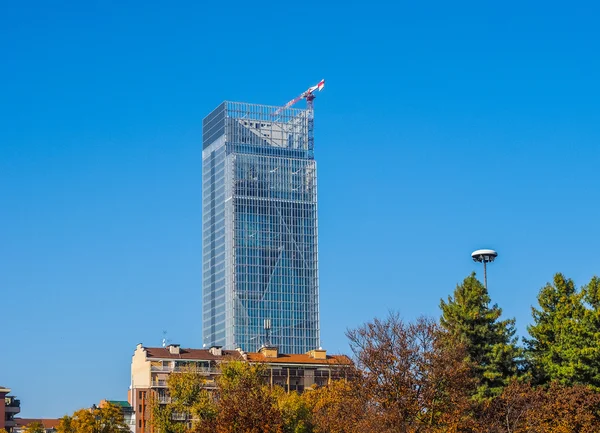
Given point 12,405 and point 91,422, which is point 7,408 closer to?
point 12,405

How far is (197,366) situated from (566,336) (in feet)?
259

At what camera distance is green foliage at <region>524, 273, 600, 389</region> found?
87375 mm

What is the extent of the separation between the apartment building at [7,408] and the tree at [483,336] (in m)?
94.6

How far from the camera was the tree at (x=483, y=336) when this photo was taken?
86500mm

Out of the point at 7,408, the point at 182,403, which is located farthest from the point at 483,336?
the point at 7,408

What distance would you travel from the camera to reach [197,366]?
6245 inches

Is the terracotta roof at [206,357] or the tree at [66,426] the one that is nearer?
the tree at [66,426]

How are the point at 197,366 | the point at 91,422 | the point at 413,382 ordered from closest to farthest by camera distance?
1. the point at 413,382
2. the point at 91,422
3. the point at 197,366

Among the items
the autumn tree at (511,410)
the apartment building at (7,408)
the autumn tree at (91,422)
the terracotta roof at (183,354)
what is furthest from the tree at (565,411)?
the apartment building at (7,408)

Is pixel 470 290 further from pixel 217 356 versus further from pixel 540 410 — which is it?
pixel 217 356

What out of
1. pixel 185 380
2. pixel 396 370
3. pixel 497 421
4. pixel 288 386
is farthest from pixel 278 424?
pixel 288 386

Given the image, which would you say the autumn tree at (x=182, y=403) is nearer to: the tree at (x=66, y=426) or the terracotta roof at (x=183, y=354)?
the tree at (x=66, y=426)

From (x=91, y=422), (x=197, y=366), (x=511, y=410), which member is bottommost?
(x=511, y=410)

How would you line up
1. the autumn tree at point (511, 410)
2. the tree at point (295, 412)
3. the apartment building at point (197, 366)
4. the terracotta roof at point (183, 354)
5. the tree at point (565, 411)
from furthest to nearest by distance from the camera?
the terracotta roof at point (183, 354) < the apartment building at point (197, 366) < the tree at point (295, 412) < the tree at point (565, 411) < the autumn tree at point (511, 410)
